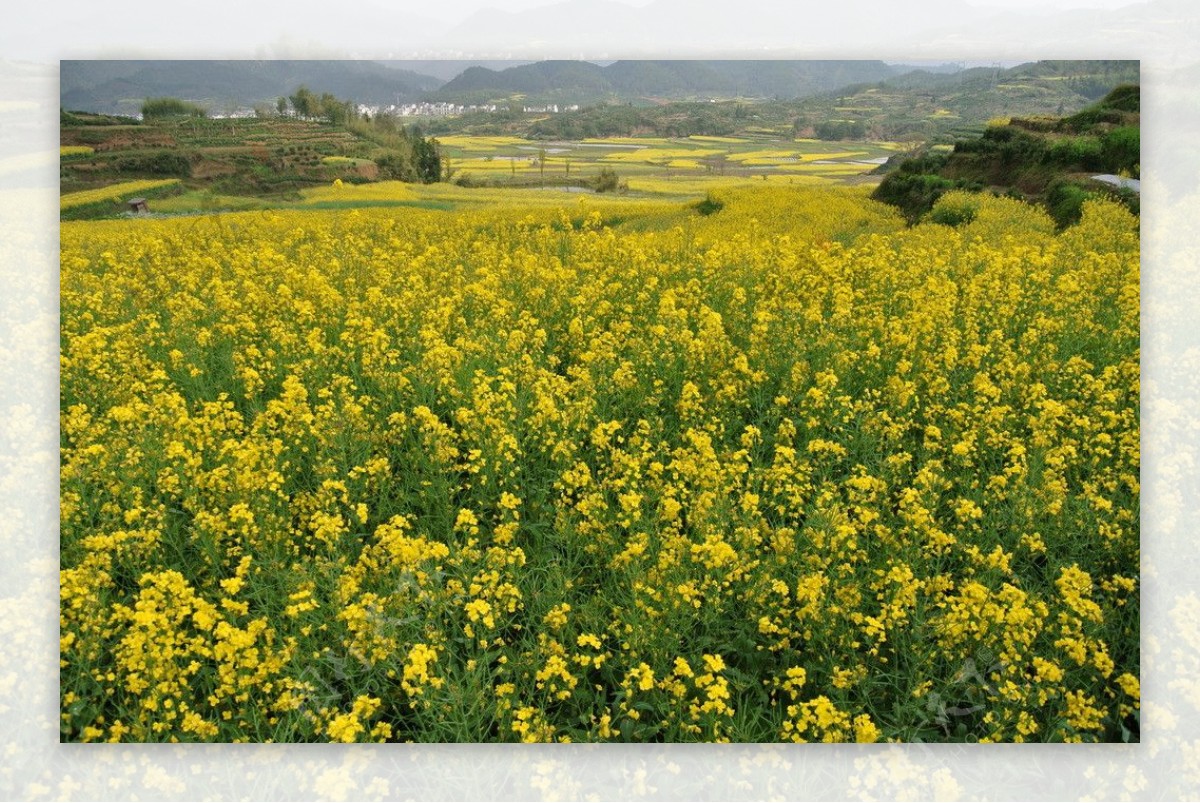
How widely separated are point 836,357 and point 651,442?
3.73 ft

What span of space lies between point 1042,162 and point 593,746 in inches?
151

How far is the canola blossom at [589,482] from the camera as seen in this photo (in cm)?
306

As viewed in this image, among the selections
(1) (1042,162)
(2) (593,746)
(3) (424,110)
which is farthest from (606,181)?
(2) (593,746)

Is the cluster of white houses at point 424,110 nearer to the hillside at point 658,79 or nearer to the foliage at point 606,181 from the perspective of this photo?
the hillside at point 658,79

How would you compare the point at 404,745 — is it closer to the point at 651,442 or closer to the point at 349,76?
the point at 651,442

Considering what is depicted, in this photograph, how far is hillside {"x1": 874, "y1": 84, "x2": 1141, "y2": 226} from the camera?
423 cm

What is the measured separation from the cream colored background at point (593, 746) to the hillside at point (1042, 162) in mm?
134

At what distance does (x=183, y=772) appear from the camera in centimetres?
309

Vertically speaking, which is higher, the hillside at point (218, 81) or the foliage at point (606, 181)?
the hillside at point (218, 81)

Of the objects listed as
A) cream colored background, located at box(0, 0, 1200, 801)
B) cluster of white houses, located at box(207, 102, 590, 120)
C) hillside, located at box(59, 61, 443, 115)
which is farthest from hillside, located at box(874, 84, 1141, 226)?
hillside, located at box(59, 61, 443, 115)

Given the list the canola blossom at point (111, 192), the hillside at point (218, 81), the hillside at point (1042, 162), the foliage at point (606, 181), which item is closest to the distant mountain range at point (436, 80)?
the hillside at point (218, 81)

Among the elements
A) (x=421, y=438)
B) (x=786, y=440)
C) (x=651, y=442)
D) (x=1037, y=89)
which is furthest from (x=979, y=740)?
(x=1037, y=89)

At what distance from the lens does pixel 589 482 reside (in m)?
3.66

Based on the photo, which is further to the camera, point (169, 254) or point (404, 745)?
point (169, 254)
